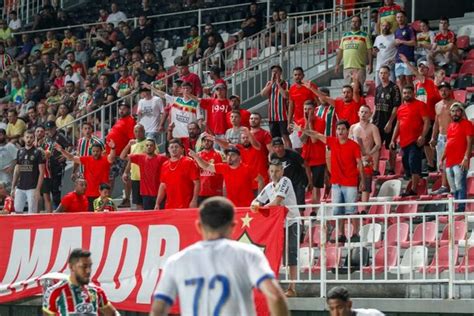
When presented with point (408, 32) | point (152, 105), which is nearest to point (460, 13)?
point (408, 32)

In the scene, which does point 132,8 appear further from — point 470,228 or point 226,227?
point 226,227

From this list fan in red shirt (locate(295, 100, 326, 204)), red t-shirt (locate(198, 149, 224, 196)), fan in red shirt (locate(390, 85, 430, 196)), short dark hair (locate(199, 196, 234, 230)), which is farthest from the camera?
fan in red shirt (locate(295, 100, 326, 204))

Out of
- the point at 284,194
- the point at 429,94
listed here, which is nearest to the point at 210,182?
the point at 284,194

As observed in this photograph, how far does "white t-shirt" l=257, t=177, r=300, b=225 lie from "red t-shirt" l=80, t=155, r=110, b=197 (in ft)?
17.1

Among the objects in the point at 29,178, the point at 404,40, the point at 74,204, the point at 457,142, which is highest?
the point at 404,40

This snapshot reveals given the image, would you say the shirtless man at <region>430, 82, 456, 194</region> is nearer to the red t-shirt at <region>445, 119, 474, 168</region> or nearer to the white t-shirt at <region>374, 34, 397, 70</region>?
the red t-shirt at <region>445, 119, 474, 168</region>

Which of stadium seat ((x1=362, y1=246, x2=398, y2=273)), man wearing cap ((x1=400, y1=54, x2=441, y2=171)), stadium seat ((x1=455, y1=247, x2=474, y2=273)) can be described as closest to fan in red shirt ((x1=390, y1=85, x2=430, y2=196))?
man wearing cap ((x1=400, y1=54, x2=441, y2=171))

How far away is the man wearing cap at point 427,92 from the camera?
19453 mm

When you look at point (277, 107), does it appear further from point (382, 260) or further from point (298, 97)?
point (382, 260)

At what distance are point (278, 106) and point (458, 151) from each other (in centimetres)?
431

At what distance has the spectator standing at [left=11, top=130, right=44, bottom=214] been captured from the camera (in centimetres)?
2205

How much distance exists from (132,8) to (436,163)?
15168mm

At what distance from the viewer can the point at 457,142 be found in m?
17.7

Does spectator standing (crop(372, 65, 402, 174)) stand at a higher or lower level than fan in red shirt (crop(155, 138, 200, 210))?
higher
